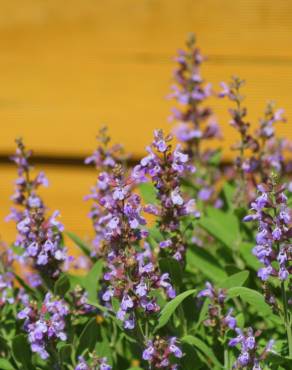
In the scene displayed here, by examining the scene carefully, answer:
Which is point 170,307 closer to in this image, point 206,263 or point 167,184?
point 167,184

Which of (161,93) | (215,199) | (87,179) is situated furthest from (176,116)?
(87,179)

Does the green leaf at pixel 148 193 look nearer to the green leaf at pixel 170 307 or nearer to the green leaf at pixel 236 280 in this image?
the green leaf at pixel 236 280

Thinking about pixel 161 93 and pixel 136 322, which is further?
pixel 161 93

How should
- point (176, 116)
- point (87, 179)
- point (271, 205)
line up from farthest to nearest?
1. point (87, 179)
2. point (176, 116)
3. point (271, 205)

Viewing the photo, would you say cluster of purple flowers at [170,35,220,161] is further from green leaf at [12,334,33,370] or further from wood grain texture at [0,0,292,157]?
green leaf at [12,334,33,370]

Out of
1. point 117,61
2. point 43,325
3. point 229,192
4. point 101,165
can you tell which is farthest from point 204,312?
point 117,61

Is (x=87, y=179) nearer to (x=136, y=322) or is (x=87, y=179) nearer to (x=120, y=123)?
(x=120, y=123)
